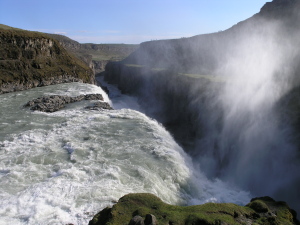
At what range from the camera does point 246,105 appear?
77.6ft

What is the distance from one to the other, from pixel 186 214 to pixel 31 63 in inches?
1654

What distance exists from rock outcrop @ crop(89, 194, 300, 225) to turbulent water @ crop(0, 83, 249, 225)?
2.03 meters

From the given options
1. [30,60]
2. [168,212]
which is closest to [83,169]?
[168,212]

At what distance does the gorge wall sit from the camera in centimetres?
1858

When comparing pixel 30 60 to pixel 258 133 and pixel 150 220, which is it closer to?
pixel 258 133

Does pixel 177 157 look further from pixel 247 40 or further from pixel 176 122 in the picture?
pixel 247 40

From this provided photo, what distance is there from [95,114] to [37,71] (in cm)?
2383

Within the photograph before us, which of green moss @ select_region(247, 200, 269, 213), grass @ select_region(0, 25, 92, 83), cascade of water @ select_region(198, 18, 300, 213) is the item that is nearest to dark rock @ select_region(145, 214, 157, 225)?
green moss @ select_region(247, 200, 269, 213)

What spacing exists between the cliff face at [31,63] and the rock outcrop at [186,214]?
32.8 metres

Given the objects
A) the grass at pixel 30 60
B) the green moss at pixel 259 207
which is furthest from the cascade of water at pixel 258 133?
the grass at pixel 30 60

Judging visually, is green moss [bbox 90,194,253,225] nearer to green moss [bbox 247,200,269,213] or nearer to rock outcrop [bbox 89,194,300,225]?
rock outcrop [bbox 89,194,300,225]

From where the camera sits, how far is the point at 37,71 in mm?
40438

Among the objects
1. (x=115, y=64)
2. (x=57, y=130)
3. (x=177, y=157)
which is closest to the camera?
(x=177, y=157)

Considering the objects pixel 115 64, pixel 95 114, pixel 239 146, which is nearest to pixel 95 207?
pixel 95 114
